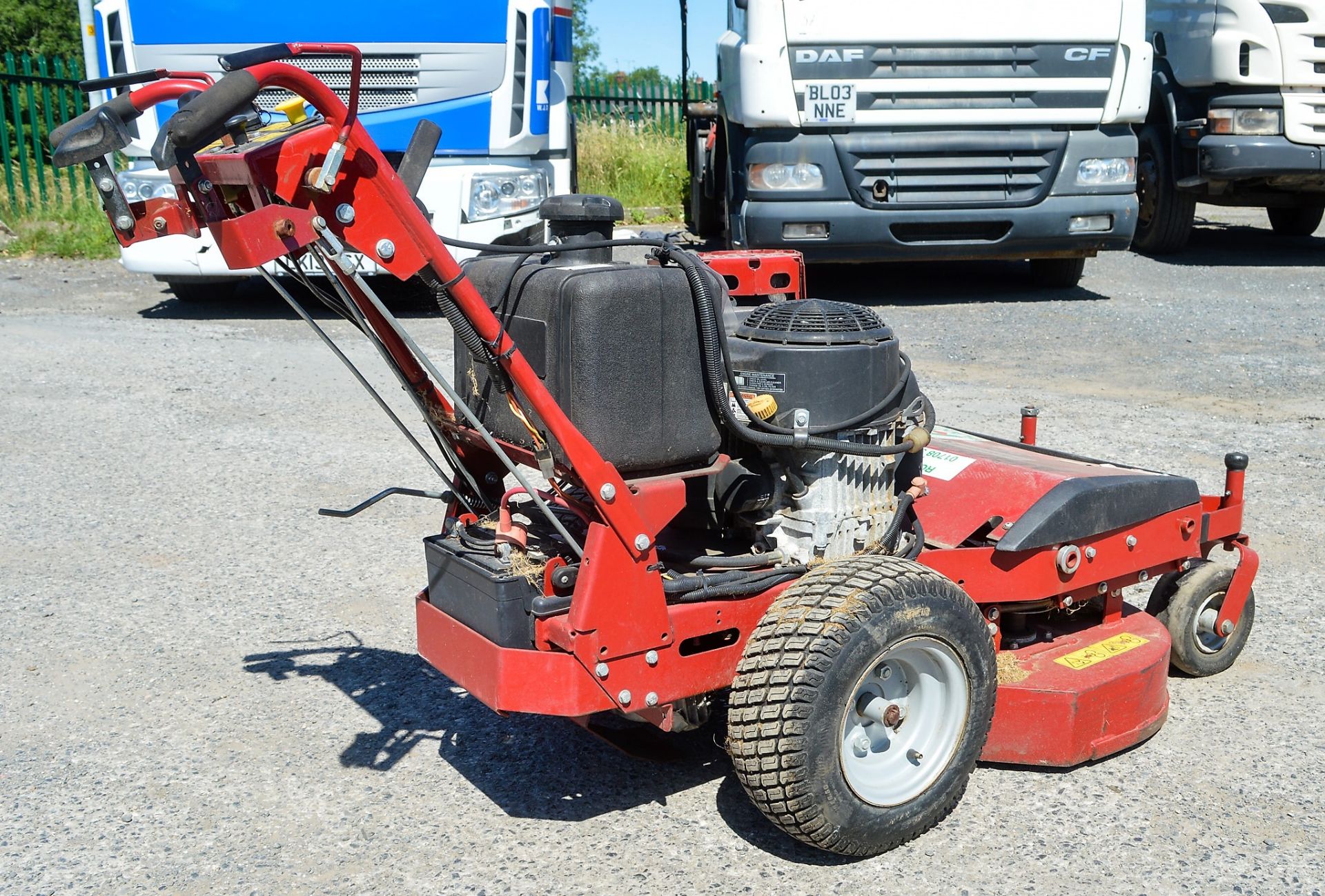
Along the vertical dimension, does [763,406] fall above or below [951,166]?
below

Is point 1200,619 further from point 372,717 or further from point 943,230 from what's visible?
point 943,230

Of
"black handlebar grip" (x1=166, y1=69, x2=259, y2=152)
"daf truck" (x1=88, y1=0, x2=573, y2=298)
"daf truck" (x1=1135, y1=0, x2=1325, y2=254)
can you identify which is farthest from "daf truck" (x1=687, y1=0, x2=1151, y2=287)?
"black handlebar grip" (x1=166, y1=69, x2=259, y2=152)

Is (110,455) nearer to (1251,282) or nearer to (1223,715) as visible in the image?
(1223,715)

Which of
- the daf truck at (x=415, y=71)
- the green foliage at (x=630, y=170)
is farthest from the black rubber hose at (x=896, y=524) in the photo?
the green foliage at (x=630, y=170)

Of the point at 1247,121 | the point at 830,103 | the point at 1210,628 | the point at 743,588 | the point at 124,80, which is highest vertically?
the point at 124,80

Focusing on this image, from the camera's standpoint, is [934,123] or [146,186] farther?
[934,123]

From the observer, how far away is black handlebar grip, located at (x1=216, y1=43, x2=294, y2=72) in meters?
2.51

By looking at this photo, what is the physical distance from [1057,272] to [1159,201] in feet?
6.79

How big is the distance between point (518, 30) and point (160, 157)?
681 cm

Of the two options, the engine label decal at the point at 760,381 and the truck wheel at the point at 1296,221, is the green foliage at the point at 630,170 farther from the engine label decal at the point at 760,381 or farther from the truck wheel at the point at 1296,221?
the engine label decal at the point at 760,381

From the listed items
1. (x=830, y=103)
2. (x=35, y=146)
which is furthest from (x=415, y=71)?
(x=35, y=146)

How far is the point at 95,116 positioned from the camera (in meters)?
2.62

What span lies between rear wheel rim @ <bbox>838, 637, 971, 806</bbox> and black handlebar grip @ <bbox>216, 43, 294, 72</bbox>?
1853mm

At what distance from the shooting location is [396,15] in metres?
8.77
